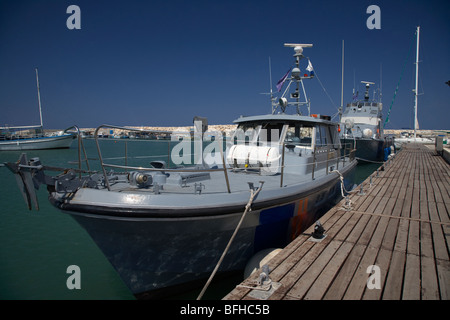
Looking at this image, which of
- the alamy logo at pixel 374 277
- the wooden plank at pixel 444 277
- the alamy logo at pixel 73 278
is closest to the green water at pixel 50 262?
the alamy logo at pixel 73 278

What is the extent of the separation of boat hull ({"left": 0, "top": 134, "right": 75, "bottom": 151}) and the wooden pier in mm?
41238

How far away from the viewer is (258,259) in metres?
4.09

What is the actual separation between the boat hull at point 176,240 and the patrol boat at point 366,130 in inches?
655

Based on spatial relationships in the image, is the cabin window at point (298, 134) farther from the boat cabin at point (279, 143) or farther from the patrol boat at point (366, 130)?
the patrol boat at point (366, 130)

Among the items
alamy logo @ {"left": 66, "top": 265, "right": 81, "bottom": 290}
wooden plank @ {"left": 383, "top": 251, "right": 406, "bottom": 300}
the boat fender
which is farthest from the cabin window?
alamy logo @ {"left": 66, "top": 265, "right": 81, "bottom": 290}

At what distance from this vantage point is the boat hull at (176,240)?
3.49 metres

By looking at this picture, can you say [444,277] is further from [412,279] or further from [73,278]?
[73,278]

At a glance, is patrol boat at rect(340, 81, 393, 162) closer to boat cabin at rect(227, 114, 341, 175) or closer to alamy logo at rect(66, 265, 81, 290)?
boat cabin at rect(227, 114, 341, 175)

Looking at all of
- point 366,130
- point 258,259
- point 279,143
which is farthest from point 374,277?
point 366,130

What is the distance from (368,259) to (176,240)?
8.49ft

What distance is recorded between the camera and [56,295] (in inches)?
179

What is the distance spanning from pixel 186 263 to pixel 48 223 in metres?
6.02
